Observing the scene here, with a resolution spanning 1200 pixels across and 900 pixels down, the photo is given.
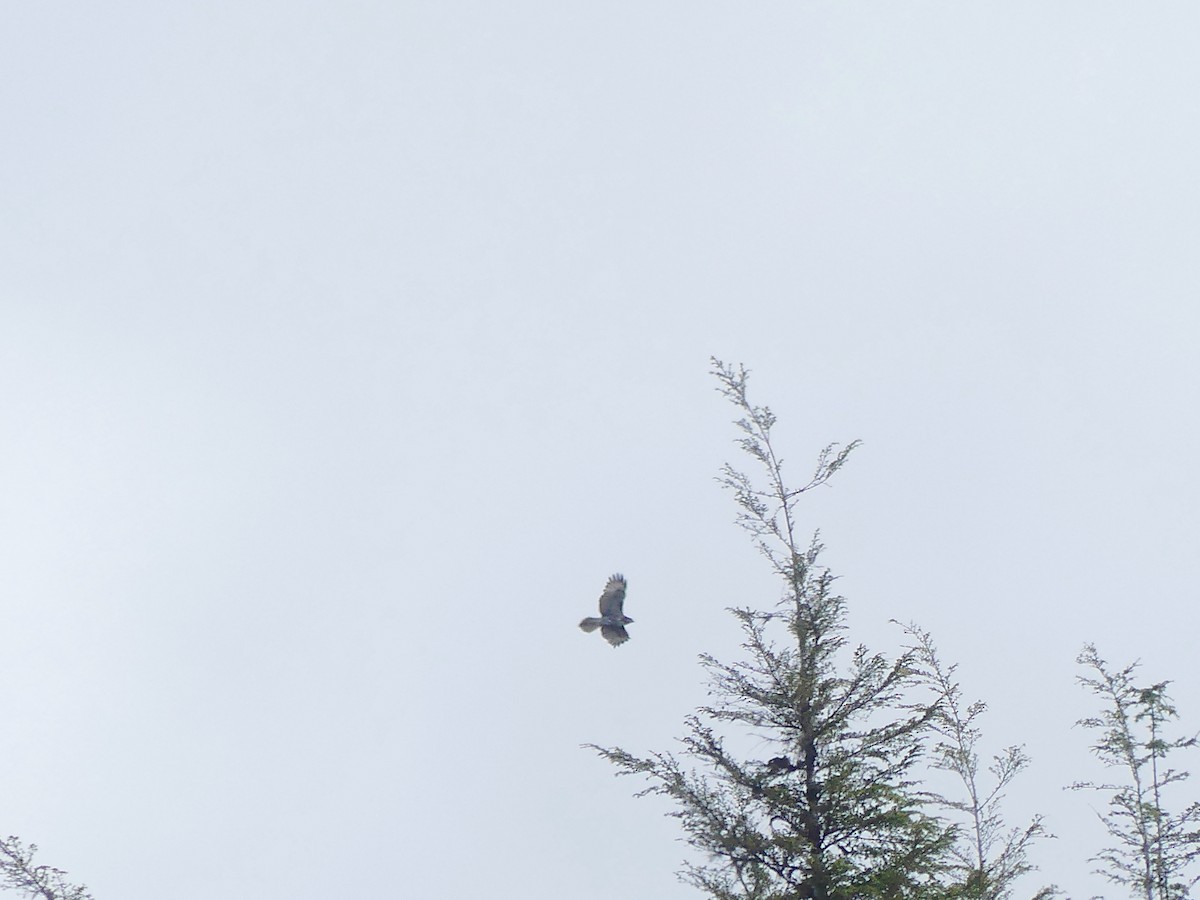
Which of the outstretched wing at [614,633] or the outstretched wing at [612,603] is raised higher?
the outstretched wing at [612,603]

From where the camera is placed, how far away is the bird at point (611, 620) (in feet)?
92.5

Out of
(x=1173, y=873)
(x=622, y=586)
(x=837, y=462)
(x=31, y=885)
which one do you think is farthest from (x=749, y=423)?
(x=622, y=586)

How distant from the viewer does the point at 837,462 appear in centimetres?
1472

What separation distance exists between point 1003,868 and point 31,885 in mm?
13362

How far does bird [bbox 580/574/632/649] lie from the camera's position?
28.2 meters

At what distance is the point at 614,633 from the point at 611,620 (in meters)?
0.33

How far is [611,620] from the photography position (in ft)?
93.0

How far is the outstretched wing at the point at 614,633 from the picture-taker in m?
28.1

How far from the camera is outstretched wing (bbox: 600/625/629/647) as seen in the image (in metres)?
28.1

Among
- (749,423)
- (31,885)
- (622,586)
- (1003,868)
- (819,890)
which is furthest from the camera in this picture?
(622,586)

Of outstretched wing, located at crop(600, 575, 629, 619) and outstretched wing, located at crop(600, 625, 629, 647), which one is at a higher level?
outstretched wing, located at crop(600, 575, 629, 619)

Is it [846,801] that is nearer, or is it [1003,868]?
[846,801]

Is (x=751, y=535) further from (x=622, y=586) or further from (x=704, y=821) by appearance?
(x=622, y=586)

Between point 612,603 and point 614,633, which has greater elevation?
point 612,603
